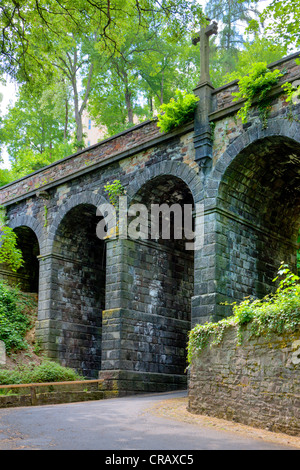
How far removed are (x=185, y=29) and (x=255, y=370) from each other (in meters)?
5.57

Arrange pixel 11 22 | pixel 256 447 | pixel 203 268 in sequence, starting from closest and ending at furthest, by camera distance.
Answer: pixel 256 447, pixel 11 22, pixel 203 268

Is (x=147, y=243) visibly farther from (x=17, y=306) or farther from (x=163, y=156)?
(x=17, y=306)

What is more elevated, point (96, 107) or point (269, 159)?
point (96, 107)

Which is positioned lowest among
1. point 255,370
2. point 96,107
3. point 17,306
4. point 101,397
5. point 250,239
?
point 101,397

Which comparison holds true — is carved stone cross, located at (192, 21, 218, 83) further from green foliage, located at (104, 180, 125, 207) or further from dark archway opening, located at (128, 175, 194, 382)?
green foliage, located at (104, 180, 125, 207)

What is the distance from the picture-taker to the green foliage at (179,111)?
12.8m

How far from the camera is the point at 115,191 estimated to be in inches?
572

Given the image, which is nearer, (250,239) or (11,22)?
(11,22)

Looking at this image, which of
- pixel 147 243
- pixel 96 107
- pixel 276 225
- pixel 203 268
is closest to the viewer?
pixel 203 268

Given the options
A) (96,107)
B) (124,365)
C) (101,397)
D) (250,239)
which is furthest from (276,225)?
(96,107)

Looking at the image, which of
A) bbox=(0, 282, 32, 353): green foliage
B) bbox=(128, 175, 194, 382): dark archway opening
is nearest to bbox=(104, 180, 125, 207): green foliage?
bbox=(128, 175, 194, 382): dark archway opening

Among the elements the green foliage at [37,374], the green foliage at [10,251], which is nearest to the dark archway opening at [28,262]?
the green foliage at [10,251]

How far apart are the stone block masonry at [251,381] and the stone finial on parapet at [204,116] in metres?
5.23

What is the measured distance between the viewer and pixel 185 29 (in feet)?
29.2
